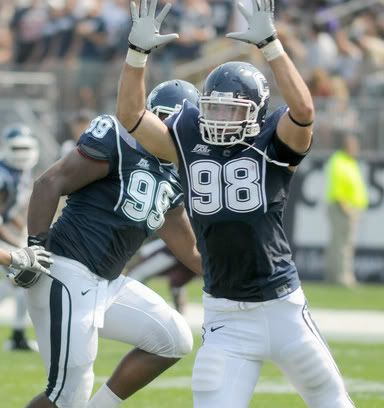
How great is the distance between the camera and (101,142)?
5559mm

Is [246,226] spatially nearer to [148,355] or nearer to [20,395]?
[148,355]

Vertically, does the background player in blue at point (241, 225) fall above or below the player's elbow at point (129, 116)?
below

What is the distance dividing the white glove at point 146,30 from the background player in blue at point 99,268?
2.90 ft

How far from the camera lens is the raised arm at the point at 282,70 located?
→ 4.62m

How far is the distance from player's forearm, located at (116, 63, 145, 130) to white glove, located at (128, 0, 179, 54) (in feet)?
0.31

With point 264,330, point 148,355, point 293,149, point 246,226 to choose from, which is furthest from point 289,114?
point 148,355

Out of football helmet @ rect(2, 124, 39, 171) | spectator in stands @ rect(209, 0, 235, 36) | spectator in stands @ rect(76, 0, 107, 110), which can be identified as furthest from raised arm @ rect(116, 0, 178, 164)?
spectator in stands @ rect(209, 0, 235, 36)

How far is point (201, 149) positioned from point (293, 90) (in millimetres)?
486

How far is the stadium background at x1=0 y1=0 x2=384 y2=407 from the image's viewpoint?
15.4 m

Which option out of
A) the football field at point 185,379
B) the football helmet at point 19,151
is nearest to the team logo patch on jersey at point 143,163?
the football field at point 185,379

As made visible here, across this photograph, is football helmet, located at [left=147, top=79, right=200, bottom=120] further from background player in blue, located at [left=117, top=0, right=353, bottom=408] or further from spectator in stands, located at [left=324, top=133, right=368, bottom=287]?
spectator in stands, located at [left=324, top=133, right=368, bottom=287]

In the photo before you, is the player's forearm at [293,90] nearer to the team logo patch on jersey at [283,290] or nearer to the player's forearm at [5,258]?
the team logo patch on jersey at [283,290]

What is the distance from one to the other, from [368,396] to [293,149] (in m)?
3.10

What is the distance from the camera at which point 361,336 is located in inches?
408
